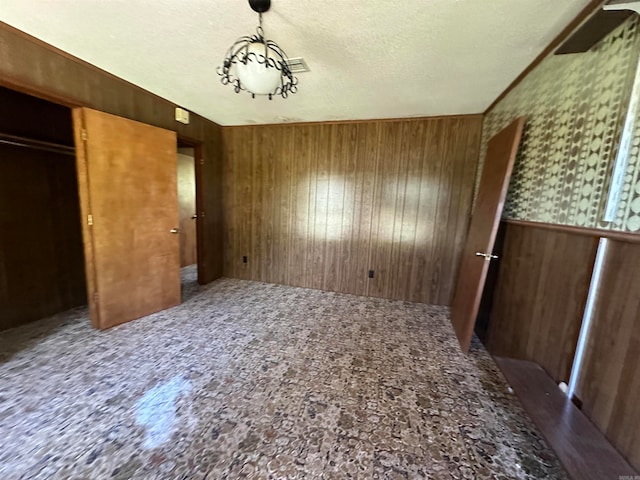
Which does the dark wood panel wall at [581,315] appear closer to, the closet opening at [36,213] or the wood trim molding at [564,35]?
the wood trim molding at [564,35]

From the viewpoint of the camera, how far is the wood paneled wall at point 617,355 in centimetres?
105

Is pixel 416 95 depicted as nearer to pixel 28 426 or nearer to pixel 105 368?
pixel 105 368

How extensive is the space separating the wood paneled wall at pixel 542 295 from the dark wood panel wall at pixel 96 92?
3570mm

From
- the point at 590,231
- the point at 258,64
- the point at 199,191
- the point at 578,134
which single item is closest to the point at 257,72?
the point at 258,64

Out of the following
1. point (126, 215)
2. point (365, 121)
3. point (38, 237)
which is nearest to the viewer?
point (126, 215)

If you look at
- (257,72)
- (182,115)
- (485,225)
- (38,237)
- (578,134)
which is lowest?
(38,237)

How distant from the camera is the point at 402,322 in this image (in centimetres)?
276

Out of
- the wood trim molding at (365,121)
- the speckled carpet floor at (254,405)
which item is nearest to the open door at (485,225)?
the speckled carpet floor at (254,405)

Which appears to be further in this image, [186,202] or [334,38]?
[186,202]

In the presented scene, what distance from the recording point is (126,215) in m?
2.44

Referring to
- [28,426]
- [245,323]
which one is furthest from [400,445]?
[28,426]

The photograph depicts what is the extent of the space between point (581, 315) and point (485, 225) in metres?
1.04

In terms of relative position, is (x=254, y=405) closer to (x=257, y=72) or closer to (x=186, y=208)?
(x=257, y=72)

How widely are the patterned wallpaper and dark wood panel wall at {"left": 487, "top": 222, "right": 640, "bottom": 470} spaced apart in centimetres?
12
